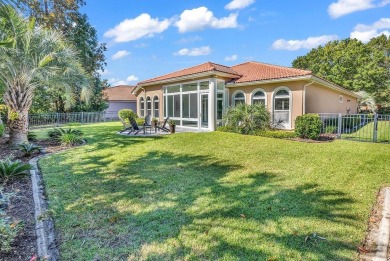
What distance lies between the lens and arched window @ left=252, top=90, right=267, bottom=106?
15.6 meters

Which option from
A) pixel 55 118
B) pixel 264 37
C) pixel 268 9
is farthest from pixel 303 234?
pixel 55 118

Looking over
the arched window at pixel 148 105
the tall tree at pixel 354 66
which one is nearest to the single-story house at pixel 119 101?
the arched window at pixel 148 105

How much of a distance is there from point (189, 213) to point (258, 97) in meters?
12.6

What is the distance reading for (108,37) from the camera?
31266 millimetres

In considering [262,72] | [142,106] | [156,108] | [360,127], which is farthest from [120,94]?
Result: [360,127]

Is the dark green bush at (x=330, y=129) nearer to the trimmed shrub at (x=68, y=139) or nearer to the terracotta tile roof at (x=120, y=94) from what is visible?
the trimmed shrub at (x=68, y=139)

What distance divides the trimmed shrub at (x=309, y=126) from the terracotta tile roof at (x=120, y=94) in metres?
34.7

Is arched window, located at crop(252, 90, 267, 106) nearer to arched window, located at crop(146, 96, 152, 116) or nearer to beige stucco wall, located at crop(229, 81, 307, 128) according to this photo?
beige stucco wall, located at crop(229, 81, 307, 128)

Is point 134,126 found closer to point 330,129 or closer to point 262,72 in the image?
point 262,72

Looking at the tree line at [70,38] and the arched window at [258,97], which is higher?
the tree line at [70,38]

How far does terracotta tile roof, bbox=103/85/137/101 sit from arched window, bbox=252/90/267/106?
30666 mm

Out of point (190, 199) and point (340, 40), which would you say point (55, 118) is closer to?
point (190, 199)

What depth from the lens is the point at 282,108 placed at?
15.0 m

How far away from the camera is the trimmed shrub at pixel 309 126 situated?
12.1 metres
